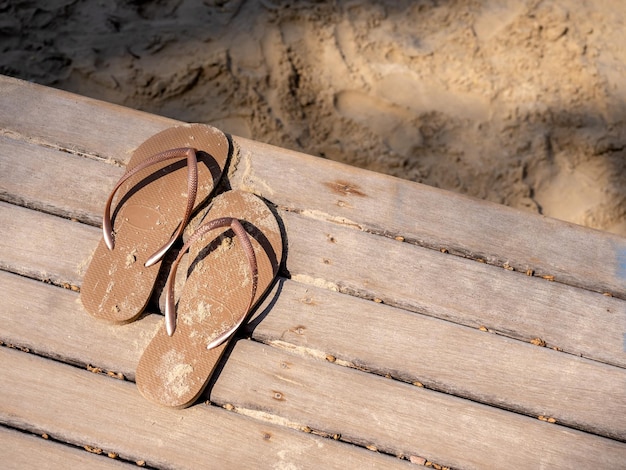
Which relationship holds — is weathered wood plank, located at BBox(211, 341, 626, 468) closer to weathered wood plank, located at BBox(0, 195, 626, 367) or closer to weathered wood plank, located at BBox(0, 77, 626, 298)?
weathered wood plank, located at BBox(0, 195, 626, 367)

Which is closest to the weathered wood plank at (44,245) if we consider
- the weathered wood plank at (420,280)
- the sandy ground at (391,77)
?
the weathered wood plank at (420,280)

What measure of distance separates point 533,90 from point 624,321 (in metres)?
1.02

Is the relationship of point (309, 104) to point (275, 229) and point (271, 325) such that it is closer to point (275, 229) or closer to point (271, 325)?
point (275, 229)

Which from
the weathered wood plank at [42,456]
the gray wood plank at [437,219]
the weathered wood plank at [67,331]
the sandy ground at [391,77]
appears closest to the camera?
the weathered wood plank at [42,456]

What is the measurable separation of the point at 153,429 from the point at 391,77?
1390 millimetres

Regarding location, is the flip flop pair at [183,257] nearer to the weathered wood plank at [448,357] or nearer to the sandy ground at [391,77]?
the weathered wood plank at [448,357]

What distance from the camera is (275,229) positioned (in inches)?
54.4

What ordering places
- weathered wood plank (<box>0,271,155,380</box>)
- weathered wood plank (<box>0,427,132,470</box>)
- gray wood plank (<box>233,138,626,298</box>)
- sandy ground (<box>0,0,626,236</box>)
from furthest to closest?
sandy ground (<box>0,0,626,236</box>) < gray wood plank (<box>233,138,626,298</box>) < weathered wood plank (<box>0,271,155,380</box>) < weathered wood plank (<box>0,427,132,470</box>)

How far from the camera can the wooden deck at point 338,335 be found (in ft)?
3.98

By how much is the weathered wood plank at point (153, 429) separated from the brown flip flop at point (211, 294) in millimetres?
47

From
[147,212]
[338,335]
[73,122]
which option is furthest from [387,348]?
[73,122]

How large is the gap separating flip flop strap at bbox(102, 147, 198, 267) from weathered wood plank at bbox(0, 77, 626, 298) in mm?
124

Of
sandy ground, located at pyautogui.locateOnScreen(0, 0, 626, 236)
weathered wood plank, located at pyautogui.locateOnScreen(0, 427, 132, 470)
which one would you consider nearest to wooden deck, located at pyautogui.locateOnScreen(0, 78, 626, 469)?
weathered wood plank, located at pyautogui.locateOnScreen(0, 427, 132, 470)

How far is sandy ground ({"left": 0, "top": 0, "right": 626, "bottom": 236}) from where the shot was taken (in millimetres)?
2025
